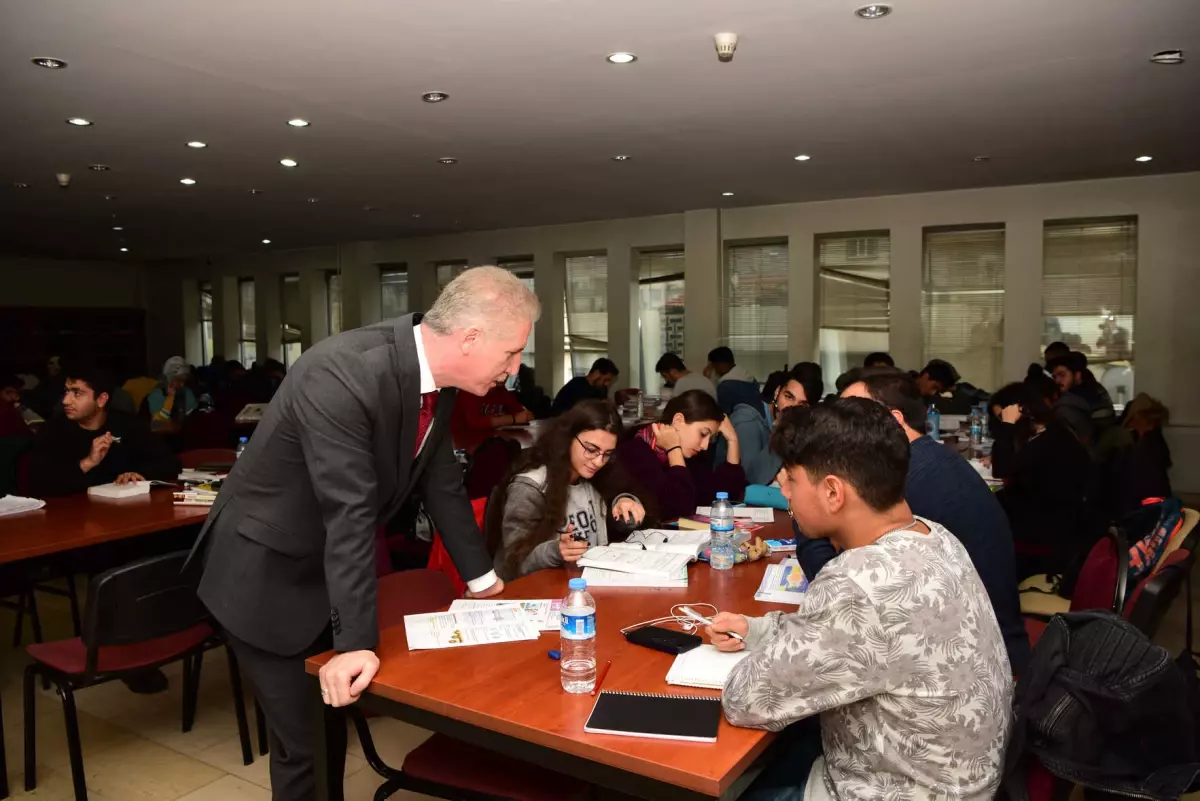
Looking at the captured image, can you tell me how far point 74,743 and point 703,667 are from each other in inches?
83.0

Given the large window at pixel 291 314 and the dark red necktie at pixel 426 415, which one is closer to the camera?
the dark red necktie at pixel 426 415

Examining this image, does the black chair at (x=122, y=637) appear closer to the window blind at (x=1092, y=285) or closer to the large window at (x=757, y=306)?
the large window at (x=757, y=306)

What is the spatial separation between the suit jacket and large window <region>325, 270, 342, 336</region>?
12.0 metres

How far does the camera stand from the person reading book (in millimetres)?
1425

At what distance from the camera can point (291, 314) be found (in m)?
14.4

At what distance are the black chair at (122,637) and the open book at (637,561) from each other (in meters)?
1.10

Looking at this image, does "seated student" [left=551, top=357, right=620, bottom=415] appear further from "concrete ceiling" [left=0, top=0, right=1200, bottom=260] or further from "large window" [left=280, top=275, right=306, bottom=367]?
"large window" [left=280, top=275, right=306, bottom=367]

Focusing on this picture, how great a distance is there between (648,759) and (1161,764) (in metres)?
0.87

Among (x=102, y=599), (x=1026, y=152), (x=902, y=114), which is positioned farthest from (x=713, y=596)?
(x=1026, y=152)

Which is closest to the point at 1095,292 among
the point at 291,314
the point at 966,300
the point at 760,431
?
the point at 966,300

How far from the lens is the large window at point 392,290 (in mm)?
13109

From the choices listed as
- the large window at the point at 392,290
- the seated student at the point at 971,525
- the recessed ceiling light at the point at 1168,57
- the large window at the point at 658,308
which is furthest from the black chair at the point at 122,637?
the large window at the point at 392,290

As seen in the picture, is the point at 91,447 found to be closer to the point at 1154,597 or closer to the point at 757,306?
the point at 1154,597

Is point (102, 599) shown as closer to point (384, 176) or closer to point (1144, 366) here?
point (384, 176)
